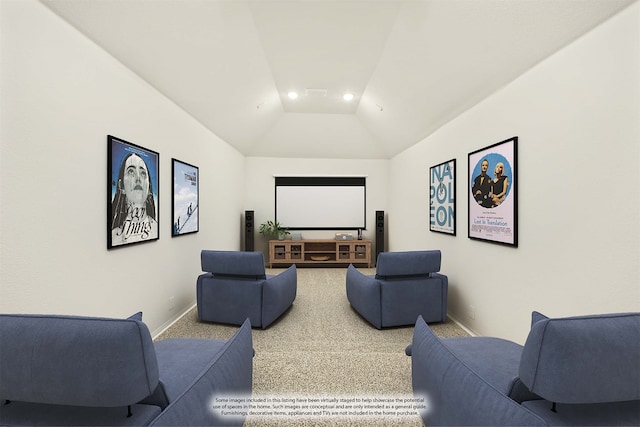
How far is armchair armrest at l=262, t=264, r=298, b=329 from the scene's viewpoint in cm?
300

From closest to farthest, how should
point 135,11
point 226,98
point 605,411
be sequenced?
point 605,411, point 135,11, point 226,98

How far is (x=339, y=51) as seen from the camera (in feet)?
10.5

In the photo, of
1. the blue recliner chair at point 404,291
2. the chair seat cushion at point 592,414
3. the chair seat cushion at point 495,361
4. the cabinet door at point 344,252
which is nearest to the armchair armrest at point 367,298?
the blue recliner chair at point 404,291

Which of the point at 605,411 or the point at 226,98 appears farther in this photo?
the point at 226,98

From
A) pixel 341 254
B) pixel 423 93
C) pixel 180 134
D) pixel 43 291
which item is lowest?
pixel 341 254

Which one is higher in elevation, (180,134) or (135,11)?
(135,11)

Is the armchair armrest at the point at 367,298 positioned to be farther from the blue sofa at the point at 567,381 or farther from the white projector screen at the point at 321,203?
the white projector screen at the point at 321,203

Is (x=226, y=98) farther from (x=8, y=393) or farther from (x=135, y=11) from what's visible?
(x=8, y=393)

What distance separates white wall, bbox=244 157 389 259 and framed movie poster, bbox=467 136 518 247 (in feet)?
12.2

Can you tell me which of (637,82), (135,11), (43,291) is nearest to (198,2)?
(135,11)

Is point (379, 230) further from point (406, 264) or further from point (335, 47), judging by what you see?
point (335, 47)

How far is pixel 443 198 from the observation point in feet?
12.2

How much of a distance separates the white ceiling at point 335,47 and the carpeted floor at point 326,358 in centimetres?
266

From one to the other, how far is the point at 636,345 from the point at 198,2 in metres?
3.29
